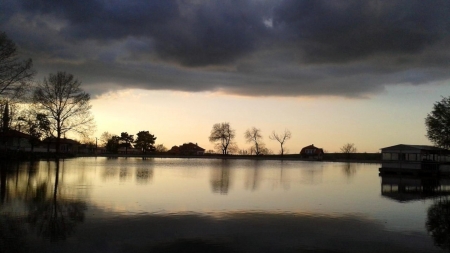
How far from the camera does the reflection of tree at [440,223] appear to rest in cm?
1123

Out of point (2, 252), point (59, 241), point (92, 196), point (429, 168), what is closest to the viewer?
point (2, 252)

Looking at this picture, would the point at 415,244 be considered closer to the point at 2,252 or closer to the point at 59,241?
the point at 59,241

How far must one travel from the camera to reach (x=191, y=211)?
14.5 metres

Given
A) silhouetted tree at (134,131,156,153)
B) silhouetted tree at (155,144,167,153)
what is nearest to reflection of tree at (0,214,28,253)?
silhouetted tree at (134,131,156,153)

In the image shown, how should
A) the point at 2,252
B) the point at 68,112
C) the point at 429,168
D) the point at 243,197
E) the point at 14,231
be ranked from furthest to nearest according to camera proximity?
the point at 68,112, the point at 429,168, the point at 243,197, the point at 14,231, the point at 2,252

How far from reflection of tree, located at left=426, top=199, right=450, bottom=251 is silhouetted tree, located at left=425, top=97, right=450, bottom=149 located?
35424mm

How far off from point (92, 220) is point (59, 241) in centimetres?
257

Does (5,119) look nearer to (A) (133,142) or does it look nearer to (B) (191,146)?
(A) (133,142)

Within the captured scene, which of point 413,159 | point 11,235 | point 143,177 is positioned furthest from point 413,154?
point 11,235

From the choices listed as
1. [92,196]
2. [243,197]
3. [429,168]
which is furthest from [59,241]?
[429,168]

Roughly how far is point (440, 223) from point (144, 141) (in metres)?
125

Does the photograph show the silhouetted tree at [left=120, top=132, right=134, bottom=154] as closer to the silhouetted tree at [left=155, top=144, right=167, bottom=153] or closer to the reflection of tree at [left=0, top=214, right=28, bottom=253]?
the silhouetted tree at [left=155, top=144, right=167, bottom=153]

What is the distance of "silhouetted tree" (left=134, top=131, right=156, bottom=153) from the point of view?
13375 cm

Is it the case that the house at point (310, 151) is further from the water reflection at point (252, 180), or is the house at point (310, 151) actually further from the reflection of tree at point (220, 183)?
the reflection of tree at point (220, 183)
